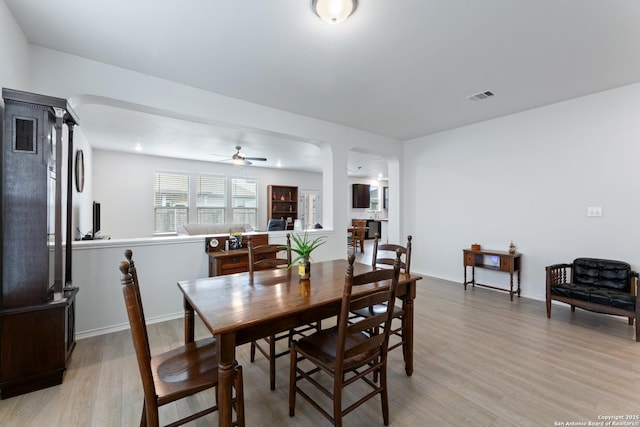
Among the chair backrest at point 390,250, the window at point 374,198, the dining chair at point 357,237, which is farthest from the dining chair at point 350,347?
the window at point 374,198

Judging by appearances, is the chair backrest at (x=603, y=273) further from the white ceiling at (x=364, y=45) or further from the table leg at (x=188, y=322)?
the table leg at (x=188, y=322)

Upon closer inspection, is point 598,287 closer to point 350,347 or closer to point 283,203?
point 350,347

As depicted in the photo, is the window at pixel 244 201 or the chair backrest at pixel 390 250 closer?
the chair backrest at pixel 390 250

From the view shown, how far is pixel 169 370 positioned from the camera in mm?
1489

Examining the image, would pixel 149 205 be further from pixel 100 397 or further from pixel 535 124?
pixel 535 124

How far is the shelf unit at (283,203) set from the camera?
906cm

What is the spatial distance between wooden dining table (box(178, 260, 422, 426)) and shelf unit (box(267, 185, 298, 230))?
6.80 metres

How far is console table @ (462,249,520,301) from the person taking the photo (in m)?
4.08

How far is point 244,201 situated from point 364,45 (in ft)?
22.7

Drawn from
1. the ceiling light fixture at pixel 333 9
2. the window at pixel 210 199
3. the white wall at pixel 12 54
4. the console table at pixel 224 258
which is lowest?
the console table at pixel 224 258

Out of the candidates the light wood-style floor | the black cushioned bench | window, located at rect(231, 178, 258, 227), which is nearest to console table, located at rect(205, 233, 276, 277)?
the light wood-style floor

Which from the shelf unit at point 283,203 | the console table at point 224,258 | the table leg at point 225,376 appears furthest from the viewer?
the shelf unit at point 283,203

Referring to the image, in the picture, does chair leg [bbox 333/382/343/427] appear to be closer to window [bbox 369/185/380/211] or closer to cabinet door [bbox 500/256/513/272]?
cabinet door [bbox 500/256/513/272]

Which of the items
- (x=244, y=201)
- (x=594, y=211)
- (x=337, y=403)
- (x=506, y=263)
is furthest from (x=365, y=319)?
(x=244, y=201)
